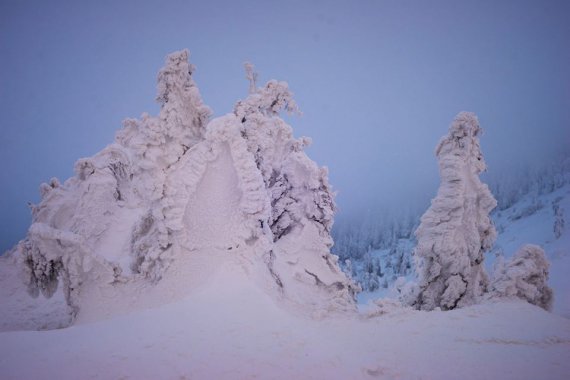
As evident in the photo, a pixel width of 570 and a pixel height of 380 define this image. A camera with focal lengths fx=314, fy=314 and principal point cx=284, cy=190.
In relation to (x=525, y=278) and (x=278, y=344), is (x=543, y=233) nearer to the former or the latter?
(x=525, y=278)

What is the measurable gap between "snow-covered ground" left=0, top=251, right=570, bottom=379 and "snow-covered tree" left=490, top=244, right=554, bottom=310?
72 cm

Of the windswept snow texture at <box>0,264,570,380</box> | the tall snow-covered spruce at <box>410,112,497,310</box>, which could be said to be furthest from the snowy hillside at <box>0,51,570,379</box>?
the tall snow-covered spruce at <box>410,112,497,310</box>

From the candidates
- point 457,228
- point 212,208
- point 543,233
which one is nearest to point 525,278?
point 457,228

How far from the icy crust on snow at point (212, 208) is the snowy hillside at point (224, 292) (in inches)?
1.1

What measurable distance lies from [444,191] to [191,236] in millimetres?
6070

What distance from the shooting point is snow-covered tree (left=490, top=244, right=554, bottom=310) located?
619 centimetres

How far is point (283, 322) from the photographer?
4.73 metres

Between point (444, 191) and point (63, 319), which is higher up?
point (444, 191)

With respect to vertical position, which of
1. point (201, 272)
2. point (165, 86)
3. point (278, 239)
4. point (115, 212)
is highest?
point (165, 86)

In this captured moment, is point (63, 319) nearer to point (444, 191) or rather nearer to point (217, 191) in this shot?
point (217, 191)

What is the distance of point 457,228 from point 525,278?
5.76 feet

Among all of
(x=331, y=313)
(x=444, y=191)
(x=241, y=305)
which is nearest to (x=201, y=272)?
(x=241, y=305)

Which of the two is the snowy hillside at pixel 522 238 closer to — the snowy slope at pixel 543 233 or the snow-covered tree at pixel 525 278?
the snowy slope at pixel 543 233

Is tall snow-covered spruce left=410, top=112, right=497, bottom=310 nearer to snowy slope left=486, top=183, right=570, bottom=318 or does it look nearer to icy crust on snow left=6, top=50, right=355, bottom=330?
icy crust on snow left=6, top=50, right=355, bottom=330
